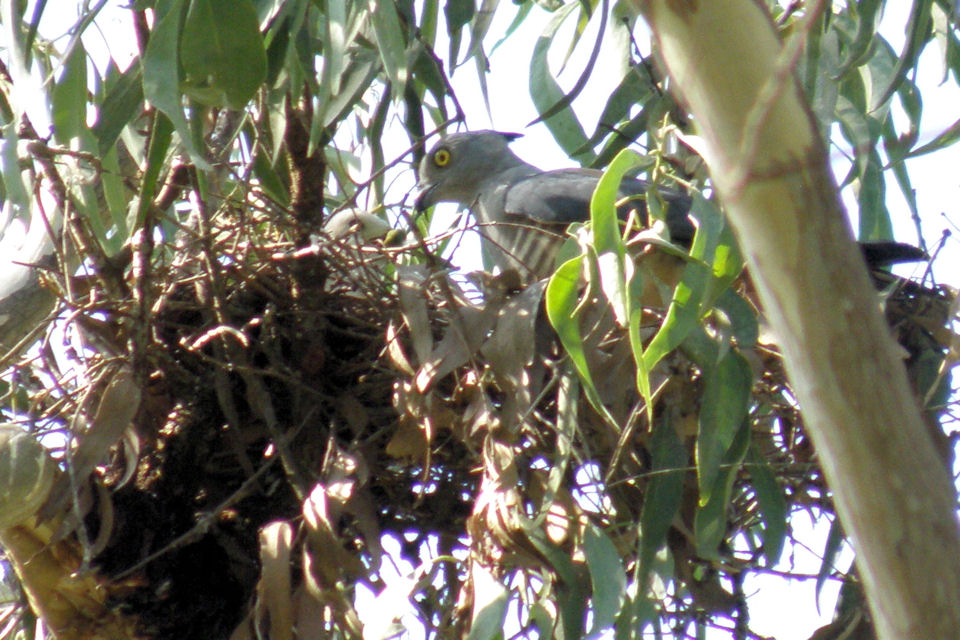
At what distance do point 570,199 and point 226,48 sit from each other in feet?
4.61

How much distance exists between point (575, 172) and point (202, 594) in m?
1.65

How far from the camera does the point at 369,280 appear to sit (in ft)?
8.07

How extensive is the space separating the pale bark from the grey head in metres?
1.58

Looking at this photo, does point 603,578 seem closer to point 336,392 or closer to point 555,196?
point 336,392

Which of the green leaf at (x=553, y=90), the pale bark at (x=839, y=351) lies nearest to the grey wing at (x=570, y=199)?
the green leaf at (x=553, y=90)

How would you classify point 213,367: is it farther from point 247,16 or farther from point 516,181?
point 516,181

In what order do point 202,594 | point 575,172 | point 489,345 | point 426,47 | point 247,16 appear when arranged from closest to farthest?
point 247,16, point 489,345, point 202,594, point 426,47, point 575,172

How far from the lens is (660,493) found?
2.13 meters

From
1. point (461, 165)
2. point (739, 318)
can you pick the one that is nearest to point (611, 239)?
point (739, 318)

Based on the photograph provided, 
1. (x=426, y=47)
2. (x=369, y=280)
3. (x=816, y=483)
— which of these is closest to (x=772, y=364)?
(x=816, y=483)

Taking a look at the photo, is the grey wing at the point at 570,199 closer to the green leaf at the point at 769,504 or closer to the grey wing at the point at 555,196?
the grey wing at the point at 555,196

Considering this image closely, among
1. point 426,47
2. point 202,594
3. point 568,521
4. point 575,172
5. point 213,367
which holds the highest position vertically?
point 575,172

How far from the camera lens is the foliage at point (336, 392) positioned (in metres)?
2.06

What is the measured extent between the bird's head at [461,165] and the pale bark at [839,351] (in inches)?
129
